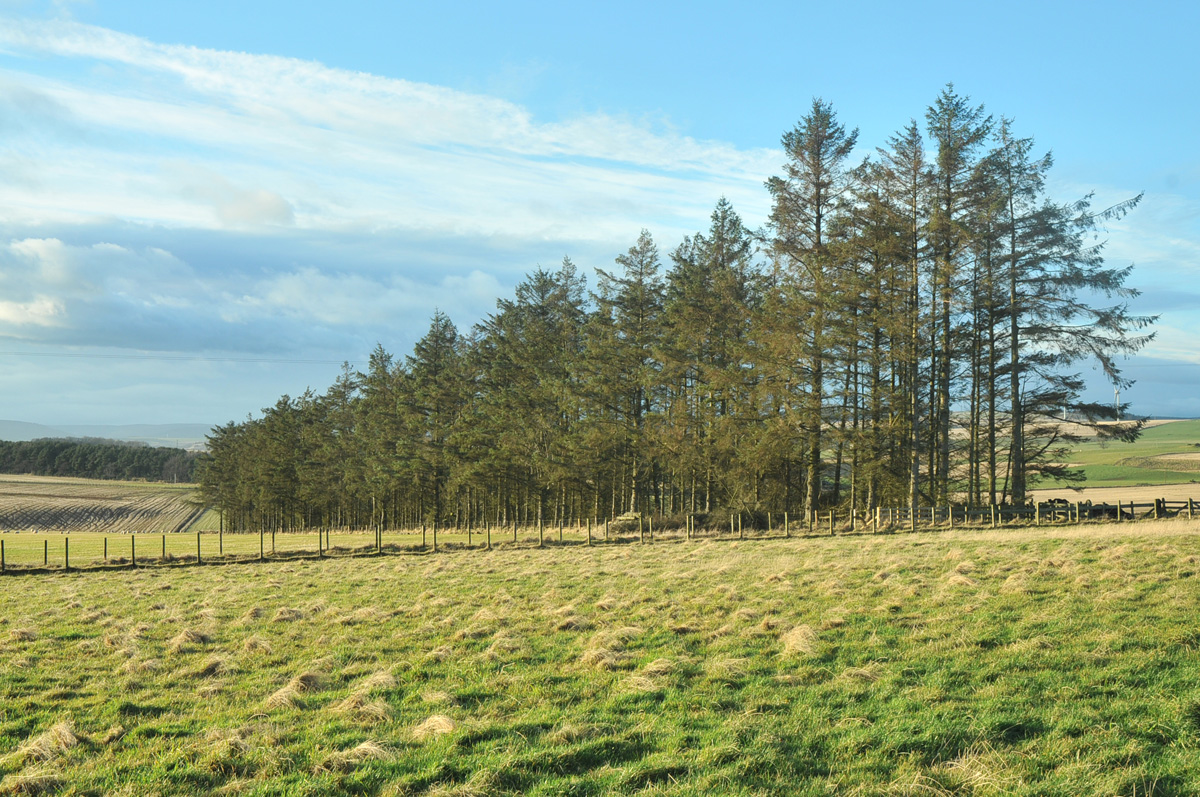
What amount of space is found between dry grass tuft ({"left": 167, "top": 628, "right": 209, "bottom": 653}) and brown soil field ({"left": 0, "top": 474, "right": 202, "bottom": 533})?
3196 inches

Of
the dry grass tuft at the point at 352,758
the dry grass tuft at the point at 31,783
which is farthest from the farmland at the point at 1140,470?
the dry grass tuft at the point at 31,783

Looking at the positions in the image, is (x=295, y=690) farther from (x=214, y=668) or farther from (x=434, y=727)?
(x=434, y=727)

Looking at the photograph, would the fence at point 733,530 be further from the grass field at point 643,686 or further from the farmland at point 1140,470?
the farmland at point 1140,470

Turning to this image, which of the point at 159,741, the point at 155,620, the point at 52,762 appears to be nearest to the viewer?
the point at 52,762

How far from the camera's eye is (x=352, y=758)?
23.1ft

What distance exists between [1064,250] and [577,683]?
3271 cm

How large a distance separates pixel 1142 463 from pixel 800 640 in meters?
112

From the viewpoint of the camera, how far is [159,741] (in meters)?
7.80

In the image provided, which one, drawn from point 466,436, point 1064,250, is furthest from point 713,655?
point 466,436

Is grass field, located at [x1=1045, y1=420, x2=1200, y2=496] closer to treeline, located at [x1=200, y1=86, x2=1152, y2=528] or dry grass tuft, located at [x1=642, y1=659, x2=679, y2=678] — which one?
treeline, located at [x1=200, y1=86, x2=1152, y2=528]

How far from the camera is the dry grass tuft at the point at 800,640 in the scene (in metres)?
10.7

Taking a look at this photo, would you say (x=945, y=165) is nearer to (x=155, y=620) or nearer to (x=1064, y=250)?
(x=1064, y=250)

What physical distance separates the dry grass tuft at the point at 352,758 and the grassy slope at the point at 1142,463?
2616 inches

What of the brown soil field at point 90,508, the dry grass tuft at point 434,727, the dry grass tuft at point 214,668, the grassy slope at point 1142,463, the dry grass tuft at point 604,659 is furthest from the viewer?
the brown soil field at point 90,508
